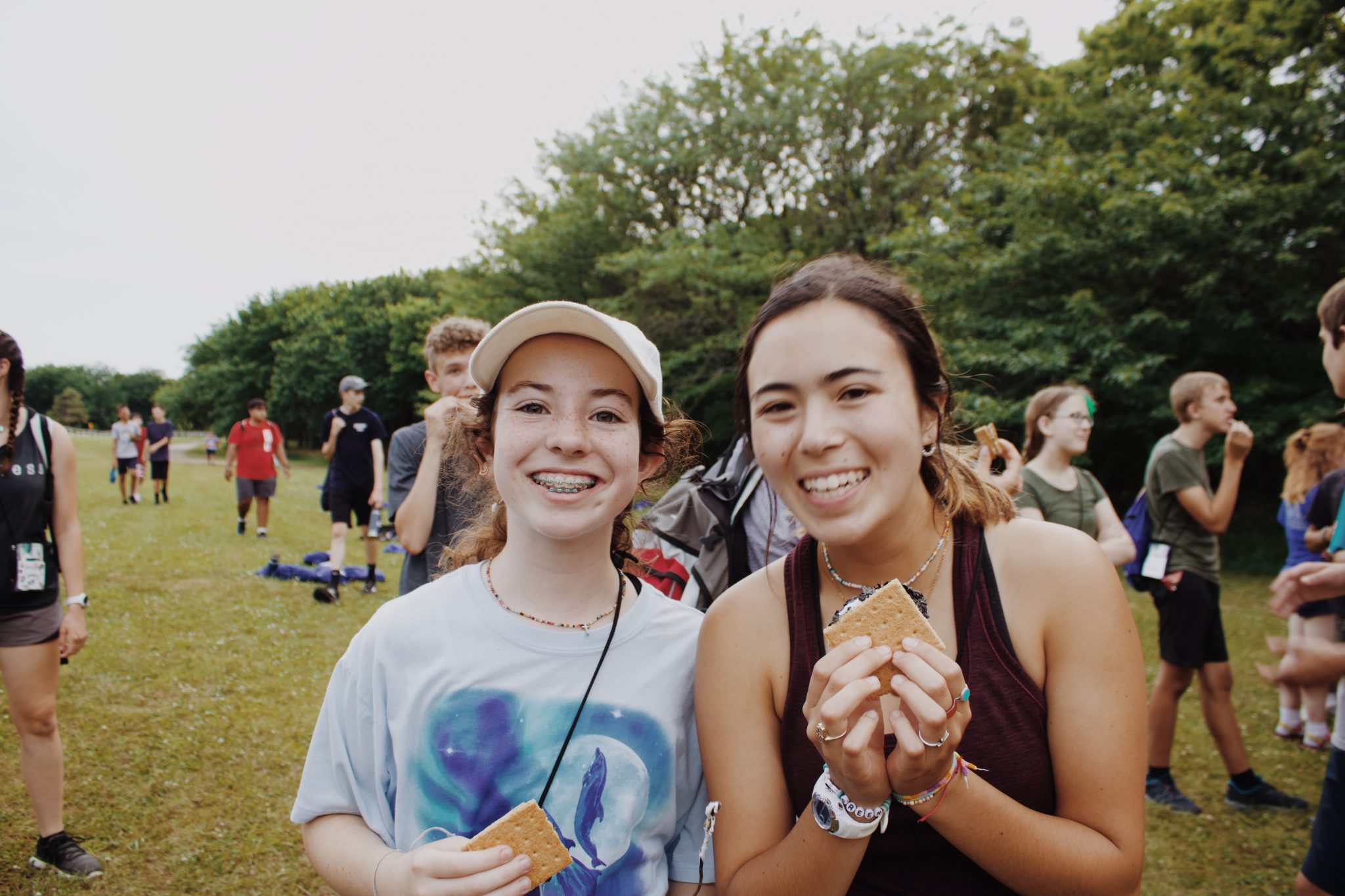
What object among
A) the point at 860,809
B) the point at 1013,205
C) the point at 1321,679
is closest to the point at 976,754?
the point at 860,809

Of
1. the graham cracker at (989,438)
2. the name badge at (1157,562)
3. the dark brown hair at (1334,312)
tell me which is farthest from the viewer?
the name badge at (1157,562)

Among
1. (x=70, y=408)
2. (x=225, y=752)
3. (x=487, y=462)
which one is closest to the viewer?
(x=487, y=462)

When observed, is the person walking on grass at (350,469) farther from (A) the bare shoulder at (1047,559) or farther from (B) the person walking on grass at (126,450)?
(B) the person walking on grass at (126,450)

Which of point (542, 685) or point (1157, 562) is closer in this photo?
point (542, 685)

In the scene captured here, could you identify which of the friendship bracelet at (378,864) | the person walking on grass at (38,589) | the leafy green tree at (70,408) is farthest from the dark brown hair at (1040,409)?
the leafy green tree at (70,408)

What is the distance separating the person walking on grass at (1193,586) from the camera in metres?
4.77

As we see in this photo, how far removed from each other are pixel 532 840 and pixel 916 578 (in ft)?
3.24

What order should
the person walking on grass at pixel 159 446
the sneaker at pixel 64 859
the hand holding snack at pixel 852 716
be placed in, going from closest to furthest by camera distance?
the hand holding snack at pixel 852 716 < the sneaker at pixel 64 859 < the person walking on grass at pixel 159 446

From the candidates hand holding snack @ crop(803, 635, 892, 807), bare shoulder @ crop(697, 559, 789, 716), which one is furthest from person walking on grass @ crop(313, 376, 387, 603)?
hand holding snack @ crop(803, 635, 892, 807)

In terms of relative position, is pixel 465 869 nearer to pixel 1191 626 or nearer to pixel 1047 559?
pixel 1047 559

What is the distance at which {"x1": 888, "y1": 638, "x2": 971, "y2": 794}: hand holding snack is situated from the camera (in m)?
1.32

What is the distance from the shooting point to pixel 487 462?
213 cm

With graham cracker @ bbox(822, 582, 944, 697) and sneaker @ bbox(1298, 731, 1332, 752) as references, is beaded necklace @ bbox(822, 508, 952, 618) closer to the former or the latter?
graham cracker @ bbox(822, 582, 944, 697)

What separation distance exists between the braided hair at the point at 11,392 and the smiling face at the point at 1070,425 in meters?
5.40
